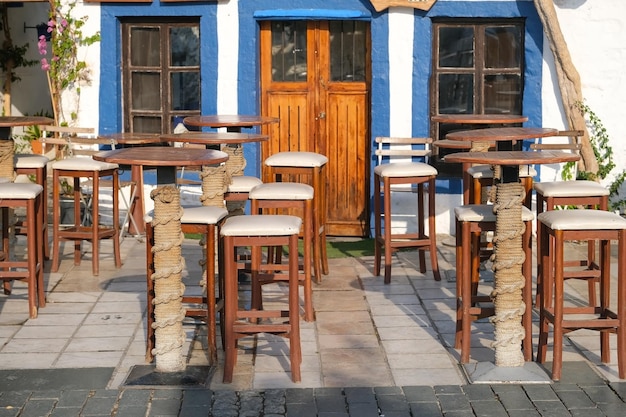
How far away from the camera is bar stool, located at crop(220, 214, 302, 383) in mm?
6785

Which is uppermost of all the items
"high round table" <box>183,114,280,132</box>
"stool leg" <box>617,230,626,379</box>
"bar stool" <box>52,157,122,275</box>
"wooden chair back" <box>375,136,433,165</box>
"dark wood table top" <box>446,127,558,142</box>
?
"high round table" <box>183,114,280,132</box>


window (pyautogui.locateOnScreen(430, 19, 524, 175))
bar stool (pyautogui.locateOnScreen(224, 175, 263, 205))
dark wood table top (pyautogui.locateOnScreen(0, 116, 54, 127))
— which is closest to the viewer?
bar stool (pyautogui.locateOnScreen(224, 175, 263, 205))

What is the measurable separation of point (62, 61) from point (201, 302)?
190 inches

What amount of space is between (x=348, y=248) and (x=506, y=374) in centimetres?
415

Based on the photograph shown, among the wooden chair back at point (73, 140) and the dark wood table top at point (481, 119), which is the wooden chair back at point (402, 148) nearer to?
the dark wood table top at point (481, 119)

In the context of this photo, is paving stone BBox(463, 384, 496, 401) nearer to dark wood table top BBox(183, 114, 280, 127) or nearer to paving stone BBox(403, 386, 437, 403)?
paving stone BBox(403, 386, 437, 403)

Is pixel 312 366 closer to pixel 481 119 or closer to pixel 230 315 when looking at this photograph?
pixel 230 315

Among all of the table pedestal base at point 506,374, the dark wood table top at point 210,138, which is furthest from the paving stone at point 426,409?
the dark wood table top at point 210,138

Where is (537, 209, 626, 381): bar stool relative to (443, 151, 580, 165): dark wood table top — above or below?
below

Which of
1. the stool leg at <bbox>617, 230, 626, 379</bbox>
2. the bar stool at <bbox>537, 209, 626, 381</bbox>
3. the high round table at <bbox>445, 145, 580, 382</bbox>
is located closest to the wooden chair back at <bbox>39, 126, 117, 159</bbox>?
the high round table at <bbox>445, 145, 580, 382</bbox>

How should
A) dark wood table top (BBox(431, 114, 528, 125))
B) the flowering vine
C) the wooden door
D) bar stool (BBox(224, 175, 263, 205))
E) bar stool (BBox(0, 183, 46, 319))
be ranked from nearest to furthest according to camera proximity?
1. bar stool (BBox(0, 183, 46, 319))
2. bar stool (BBox(224, 175, 263, 205))
3. dark wood table top (BBox(431, 114, 528, 125))
4. the wooden door
5. the flowering vine

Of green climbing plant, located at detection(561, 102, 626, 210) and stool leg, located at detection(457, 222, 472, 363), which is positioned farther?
green climbing plant, located at detection(561, 102, 626, 210)

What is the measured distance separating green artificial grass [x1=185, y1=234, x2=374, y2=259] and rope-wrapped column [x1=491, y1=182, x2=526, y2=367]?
363cm

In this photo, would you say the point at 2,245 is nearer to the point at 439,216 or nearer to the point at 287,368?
the point at 287,368
